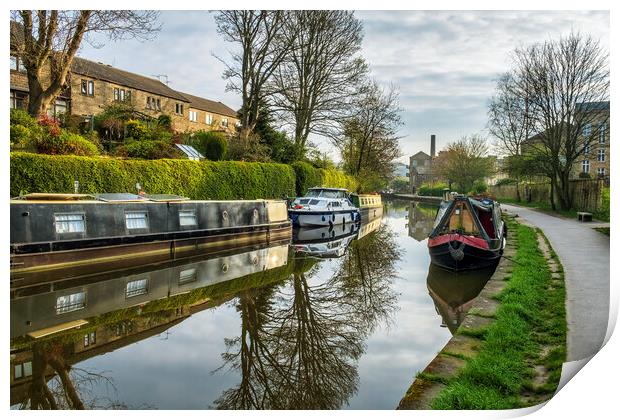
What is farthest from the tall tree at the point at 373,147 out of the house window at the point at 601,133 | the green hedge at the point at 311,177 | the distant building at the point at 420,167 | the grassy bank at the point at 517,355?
the distant building at the point at 420,167

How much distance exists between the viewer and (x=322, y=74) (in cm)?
2481

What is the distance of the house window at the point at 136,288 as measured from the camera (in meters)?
8.14

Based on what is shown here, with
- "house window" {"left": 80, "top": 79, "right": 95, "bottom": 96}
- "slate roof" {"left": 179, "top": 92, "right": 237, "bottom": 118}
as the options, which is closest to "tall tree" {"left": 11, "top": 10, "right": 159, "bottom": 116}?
"house window" {"left": 80, "top": 79, "right": 95, "bottom": 96}

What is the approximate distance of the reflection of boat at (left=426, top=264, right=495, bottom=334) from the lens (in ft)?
24.7

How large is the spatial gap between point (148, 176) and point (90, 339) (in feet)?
27.7

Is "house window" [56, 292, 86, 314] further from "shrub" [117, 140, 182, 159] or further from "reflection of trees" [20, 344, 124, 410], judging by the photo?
"shrub" [117, 140, 182, 159]

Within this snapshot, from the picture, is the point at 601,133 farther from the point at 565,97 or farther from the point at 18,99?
the point at 18,99

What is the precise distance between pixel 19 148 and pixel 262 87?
1164 centimetres

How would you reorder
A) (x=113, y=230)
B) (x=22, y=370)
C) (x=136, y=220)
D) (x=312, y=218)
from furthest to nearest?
(x=312, y=218) → (x=136, y=220) → (x=113, y=230) → (x=22, y=370)

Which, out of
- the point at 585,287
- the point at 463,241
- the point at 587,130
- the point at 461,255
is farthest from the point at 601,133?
the point at 585,287

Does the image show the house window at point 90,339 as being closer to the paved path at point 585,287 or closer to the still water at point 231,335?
the still water at point 231,335

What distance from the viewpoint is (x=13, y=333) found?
5879 millimetres

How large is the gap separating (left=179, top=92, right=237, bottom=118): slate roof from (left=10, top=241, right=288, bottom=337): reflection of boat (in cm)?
2892

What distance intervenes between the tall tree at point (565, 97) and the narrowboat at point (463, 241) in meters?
12.0
